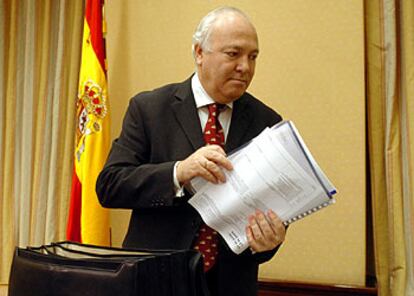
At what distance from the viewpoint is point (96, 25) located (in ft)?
10.8

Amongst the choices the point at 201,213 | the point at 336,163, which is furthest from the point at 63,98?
the point at 201,213

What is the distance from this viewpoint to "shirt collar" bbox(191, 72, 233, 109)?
1620 mm

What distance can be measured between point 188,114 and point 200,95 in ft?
0.26

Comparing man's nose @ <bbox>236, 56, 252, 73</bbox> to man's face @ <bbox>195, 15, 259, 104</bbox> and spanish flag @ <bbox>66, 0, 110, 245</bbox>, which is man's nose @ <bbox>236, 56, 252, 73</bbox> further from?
spanish flag @ <bbox>66, 0, 110, 245</bbox>

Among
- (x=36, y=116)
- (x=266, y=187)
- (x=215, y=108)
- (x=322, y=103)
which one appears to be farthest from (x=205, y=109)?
(x=36, y=116)

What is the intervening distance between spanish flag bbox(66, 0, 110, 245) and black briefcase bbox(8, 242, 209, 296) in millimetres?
2171

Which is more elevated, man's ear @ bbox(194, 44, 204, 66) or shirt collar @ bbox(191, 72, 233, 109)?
man's ear @ bbox(194, 44, 204, 66)

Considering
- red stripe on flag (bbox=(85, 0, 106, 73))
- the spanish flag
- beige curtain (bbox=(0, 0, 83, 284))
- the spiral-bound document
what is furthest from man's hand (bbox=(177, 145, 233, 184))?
beige curtain (bbox=(0, 0, 83, 284))

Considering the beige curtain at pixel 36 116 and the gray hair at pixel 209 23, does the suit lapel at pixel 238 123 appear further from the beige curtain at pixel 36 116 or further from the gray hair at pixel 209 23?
the beige curtain at pixel 36 116

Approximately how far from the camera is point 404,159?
2.72 m

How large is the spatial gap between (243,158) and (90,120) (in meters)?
2.12

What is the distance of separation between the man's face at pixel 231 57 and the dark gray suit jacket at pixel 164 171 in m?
0.10

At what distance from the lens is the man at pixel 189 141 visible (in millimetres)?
1455

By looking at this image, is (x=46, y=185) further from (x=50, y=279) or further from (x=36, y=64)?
(x=50, y=279)
